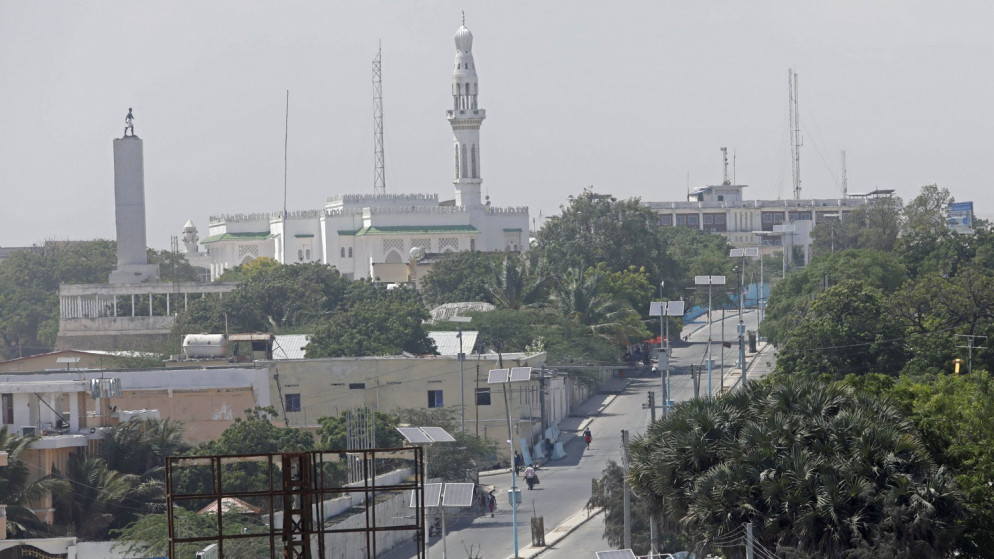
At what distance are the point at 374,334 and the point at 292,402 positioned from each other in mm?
6450

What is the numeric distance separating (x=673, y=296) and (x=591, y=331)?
13.6 metres

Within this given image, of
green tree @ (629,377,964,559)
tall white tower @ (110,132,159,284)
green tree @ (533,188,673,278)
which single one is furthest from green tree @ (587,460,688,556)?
tall white tower @ (110,132,159,284)

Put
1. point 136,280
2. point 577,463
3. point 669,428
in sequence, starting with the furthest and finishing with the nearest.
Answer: point 136,280 < point 577,463 < point 669,428

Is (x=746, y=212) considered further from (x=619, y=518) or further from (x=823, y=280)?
(x=619, y=518)

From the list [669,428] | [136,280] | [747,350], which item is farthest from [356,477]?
[136,280]

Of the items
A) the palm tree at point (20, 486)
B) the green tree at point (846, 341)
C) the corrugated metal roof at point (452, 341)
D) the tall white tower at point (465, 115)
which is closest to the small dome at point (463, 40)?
the tall white tower at point (465, 115)

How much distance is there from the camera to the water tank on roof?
54.2 metres

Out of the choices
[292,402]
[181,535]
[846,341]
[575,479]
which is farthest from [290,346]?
[181,535]

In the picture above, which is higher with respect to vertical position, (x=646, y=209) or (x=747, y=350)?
(x=646, y=209)

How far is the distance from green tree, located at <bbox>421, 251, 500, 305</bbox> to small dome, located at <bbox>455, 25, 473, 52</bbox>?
2308 cm

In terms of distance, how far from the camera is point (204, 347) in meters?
54.4

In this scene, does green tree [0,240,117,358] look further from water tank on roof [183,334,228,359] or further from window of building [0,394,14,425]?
Answer: window of building [0,394,14,425]

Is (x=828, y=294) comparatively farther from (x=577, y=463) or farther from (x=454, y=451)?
(x=454, y=451)

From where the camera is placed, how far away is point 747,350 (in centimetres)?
6238
